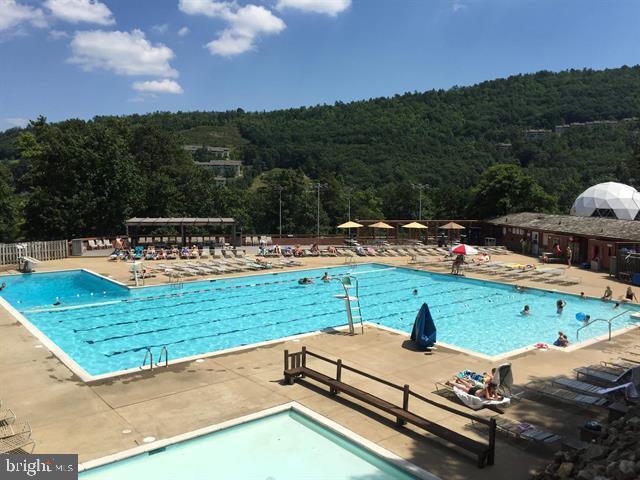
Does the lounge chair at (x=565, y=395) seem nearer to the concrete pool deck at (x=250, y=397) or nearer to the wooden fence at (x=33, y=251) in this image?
the concrete pool deck at (x=250, y=397)

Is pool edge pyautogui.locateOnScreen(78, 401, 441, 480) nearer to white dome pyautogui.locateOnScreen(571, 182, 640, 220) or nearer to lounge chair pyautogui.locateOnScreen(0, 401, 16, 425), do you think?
lounge chair pyautogui.locateOnScreen(0, 401, 16, 425)

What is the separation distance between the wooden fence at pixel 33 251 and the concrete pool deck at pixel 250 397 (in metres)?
16.5

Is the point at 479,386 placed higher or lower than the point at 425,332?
lower

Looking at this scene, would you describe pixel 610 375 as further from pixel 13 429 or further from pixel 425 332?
pixel 13 429

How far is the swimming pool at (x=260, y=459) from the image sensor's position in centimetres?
705

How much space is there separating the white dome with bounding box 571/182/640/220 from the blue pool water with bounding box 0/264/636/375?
63.4 ft

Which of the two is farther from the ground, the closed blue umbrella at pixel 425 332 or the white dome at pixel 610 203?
the white dome at pixel 610 203

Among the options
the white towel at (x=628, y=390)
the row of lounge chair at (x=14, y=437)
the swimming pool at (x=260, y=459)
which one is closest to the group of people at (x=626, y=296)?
the white towel at (x=628, y=390)

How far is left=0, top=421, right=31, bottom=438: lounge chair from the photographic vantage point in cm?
717

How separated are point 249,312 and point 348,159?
75385 mm

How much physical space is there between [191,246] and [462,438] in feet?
88.9

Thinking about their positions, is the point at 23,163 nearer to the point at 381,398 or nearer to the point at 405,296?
the point at 405,296

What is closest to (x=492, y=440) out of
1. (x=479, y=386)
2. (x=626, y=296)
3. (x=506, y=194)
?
(x=479, y=386)

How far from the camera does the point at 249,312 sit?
19062mm
